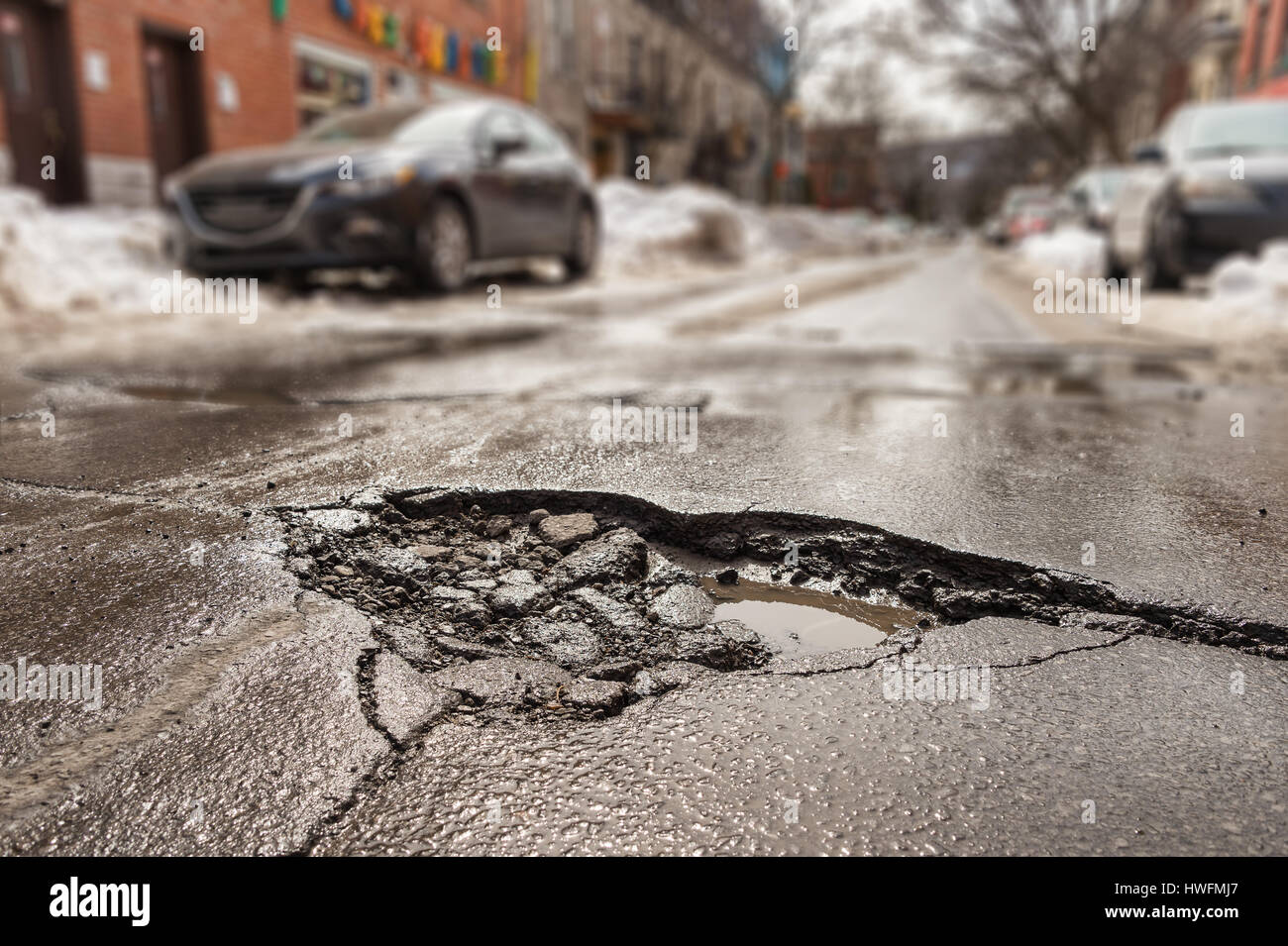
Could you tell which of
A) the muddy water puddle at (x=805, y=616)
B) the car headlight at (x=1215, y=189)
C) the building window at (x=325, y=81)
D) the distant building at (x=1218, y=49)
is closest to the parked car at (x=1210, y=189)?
the car headlight at (x=1215, y=189)

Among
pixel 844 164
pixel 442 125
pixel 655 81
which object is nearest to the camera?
pixel 442 125

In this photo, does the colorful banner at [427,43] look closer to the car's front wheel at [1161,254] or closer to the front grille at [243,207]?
the front grille at [243,207]

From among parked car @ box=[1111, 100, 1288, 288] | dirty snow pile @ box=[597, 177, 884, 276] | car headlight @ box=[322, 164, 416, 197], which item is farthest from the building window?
parked car @ box=[1111, 100, 1288, 288]

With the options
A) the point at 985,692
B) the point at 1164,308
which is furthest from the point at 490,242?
the point at 985,692

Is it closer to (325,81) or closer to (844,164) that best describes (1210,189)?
(325,81)

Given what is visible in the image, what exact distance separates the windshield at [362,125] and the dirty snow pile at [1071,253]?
818 centimetres

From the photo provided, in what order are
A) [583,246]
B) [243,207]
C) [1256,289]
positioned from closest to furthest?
[1256,289], [243,207], [583,246]

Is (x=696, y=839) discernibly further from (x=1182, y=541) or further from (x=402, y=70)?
(x=402, y=70)

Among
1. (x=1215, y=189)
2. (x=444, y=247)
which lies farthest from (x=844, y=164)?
(x=444, y=247)

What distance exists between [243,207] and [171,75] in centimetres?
613

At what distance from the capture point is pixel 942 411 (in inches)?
170

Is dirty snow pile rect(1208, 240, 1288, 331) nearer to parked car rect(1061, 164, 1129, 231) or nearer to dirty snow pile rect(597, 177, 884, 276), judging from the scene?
dirty snow pile rect(597, 177, 884, 276)

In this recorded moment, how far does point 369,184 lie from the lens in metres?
7.91

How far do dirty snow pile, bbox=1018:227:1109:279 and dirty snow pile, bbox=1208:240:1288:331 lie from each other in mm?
4414
